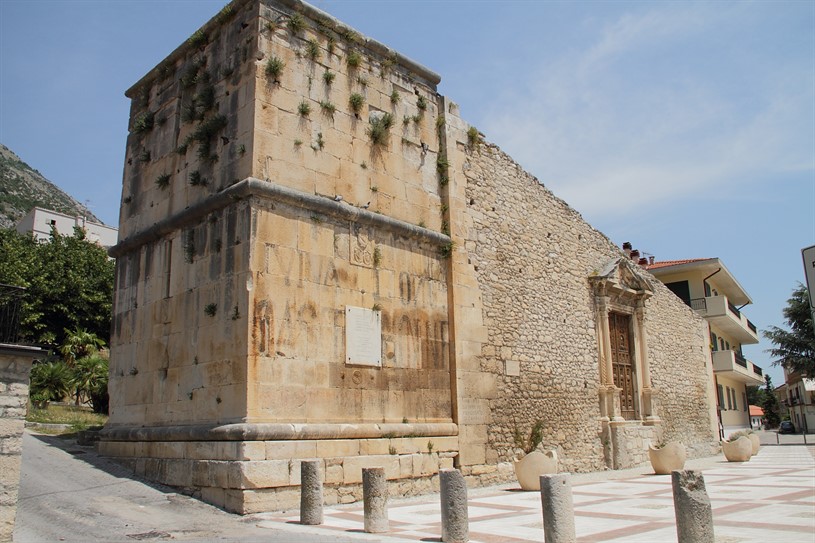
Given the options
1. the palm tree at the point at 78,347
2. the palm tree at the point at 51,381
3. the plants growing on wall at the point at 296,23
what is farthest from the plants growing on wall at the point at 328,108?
the palm tree at the point at 78,347

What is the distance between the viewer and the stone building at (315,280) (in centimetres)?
916

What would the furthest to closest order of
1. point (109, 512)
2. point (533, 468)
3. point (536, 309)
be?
point (536, 309) < point (533, 468) < point (109, 512)

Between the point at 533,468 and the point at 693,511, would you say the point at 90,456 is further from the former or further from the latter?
the point at 693,511

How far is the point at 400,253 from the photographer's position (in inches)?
444

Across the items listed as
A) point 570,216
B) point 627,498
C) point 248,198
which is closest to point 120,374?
point 248,198

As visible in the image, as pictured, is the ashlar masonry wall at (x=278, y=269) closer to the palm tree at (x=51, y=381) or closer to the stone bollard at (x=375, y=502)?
the stone bollard at (x=375, y=502)

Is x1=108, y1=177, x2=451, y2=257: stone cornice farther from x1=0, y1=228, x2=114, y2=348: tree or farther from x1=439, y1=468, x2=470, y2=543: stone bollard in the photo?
x1=0, y1=228, x2=114, y2=348: tree

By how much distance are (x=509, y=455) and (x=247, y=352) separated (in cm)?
585

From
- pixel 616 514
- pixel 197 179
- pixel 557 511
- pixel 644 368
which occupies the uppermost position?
pixel 197 179

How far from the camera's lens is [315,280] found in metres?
9.81

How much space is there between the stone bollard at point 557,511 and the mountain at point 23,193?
59063 millimetres

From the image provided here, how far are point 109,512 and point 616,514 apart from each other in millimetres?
5926

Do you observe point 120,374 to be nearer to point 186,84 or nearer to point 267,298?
point 267,298

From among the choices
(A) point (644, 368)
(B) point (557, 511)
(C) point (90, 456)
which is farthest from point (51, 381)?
(B) point (557, 511)
